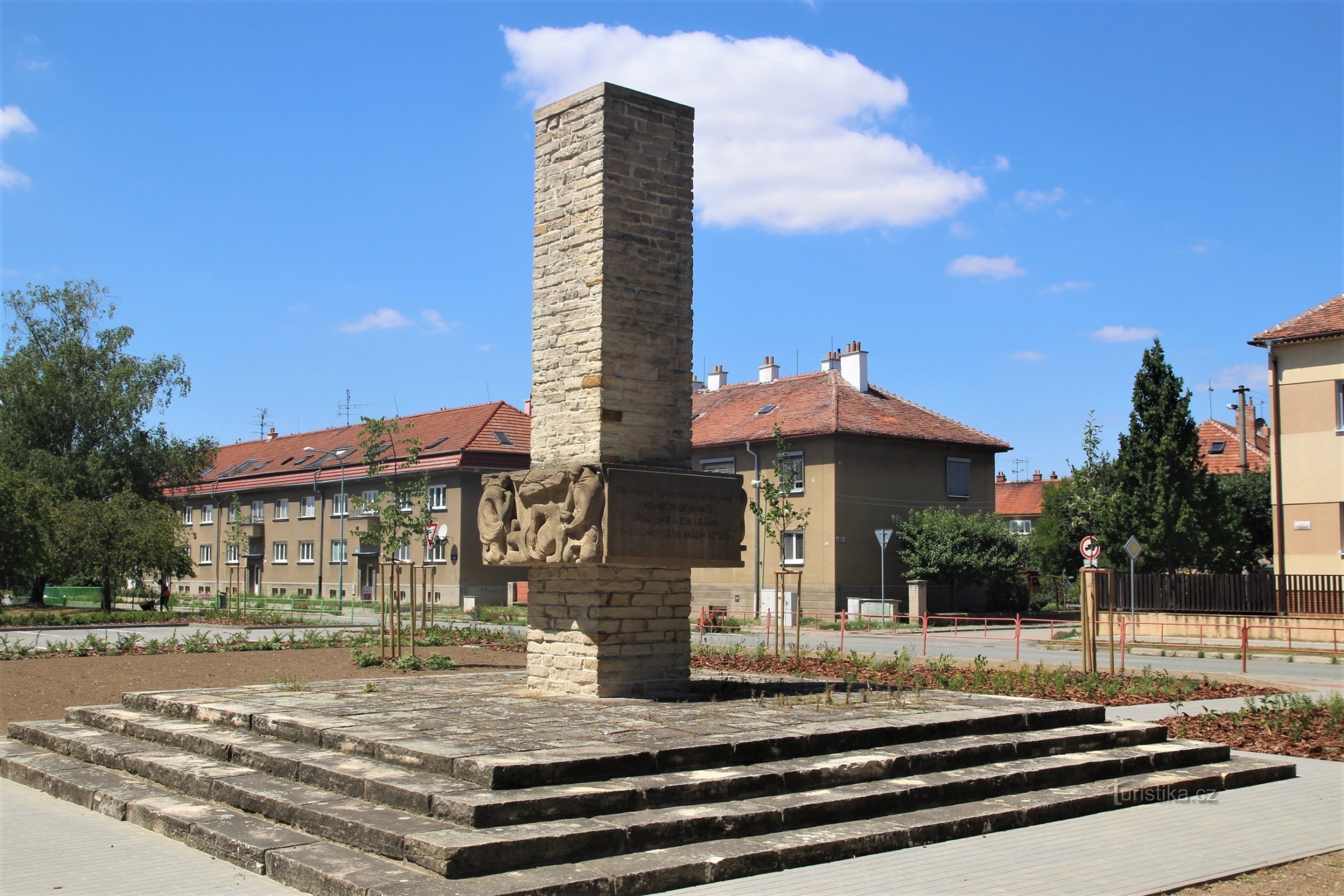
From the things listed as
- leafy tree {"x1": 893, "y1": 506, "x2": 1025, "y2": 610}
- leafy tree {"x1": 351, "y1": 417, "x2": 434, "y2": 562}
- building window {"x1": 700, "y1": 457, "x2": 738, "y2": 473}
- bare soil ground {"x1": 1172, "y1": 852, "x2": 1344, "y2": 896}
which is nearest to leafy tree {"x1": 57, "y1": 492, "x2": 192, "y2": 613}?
leafy tree {"x1": 351, "y1": 417, "x2": 434, "y2": 562}

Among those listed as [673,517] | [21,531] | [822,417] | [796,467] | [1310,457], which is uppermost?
[822,417]

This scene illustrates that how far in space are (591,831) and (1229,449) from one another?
52774 millimetres

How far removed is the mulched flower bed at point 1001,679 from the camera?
45.2 feet

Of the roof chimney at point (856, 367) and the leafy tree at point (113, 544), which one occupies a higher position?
the roof chimney at point (856, 367)

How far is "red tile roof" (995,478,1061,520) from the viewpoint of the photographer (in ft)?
256

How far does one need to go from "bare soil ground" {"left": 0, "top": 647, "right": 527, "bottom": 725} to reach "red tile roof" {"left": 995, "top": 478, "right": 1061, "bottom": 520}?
207ft

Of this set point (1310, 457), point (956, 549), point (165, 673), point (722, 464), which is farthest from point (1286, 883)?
point (722, 464)

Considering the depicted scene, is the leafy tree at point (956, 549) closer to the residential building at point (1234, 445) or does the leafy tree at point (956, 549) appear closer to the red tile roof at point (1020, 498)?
the residential building at point (1234, 445)

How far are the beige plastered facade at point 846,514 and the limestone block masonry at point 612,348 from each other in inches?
1076

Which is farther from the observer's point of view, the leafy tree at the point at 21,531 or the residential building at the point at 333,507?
the residential building at the point at 333,507

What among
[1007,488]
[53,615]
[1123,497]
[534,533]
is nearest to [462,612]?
[53,615]

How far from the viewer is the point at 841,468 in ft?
130

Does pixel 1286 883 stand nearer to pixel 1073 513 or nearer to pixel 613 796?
pixel 613 796

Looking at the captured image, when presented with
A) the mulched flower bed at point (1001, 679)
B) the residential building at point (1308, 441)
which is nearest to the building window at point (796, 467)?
the residential building at point (1308, 441)
